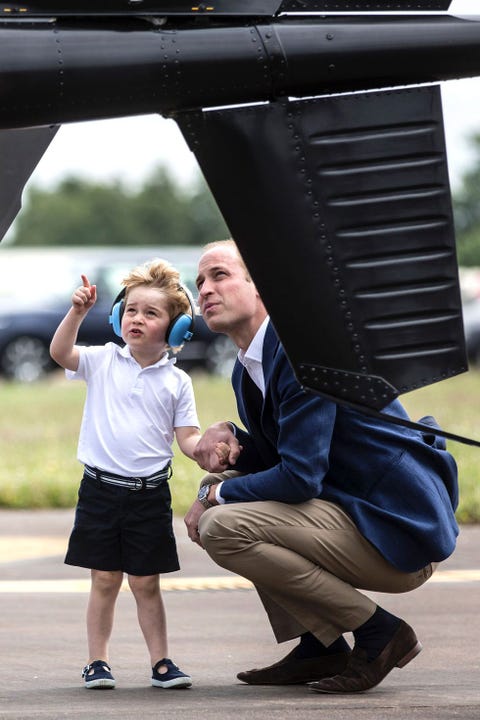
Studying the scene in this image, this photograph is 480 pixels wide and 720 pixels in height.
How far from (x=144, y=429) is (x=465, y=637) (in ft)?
6.11

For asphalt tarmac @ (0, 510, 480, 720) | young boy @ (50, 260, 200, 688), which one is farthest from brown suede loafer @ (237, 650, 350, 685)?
young boy @ (50, 260, 200, 688)

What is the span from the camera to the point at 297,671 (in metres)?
5.33

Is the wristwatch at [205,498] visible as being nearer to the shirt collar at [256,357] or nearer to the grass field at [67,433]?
the shirt collar at [256,357]

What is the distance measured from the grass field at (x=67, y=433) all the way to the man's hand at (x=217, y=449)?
3918mm

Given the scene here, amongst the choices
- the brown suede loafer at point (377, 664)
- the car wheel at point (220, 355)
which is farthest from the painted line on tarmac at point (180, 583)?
the car wheel at point (220, 355)

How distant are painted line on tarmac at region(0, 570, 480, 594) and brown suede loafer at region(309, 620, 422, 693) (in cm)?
218

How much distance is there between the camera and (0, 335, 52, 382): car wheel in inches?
869

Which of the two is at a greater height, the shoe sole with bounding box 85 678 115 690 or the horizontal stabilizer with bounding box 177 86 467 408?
the horizontal stabilizer with bounding box 177 86 467 408

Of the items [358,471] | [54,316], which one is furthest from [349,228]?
[54,316]

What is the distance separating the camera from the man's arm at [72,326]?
520 centimetres

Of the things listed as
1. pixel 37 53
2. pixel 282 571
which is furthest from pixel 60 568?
pixel 37 53

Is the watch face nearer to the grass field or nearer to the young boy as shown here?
the young boy

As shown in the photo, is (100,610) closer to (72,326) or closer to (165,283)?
(72,326)

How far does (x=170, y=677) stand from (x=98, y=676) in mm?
263
